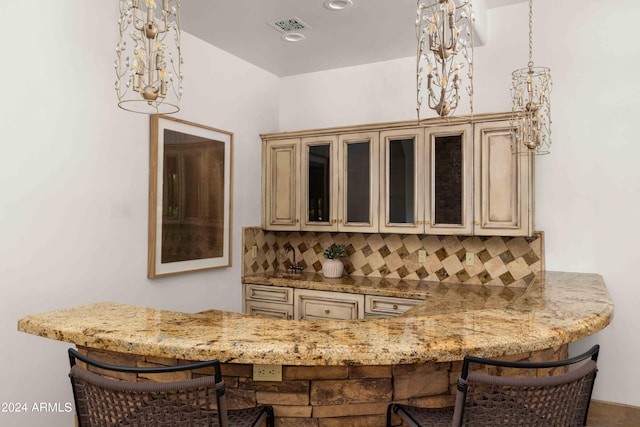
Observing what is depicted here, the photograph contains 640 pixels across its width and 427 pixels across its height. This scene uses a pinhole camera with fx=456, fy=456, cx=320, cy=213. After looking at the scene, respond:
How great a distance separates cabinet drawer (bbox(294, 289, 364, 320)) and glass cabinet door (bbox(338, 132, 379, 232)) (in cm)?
59

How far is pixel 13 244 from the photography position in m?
2.38

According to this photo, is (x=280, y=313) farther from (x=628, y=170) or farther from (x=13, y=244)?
(x=628, y=170)

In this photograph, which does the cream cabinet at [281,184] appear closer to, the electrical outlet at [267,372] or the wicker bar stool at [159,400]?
the electrical outlet at [267,372]

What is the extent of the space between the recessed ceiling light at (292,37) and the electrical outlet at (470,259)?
2.21m

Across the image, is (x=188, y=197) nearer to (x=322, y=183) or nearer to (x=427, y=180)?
(x=322, y=183)

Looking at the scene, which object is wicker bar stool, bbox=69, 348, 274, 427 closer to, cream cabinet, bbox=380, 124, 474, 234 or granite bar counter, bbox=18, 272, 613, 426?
granite bar counter, bbox=18, 272, 613, 426

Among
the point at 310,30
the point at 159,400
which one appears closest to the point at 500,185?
the point at 310,30

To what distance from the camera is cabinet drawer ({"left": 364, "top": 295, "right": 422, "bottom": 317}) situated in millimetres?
3453

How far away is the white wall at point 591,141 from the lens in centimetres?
320

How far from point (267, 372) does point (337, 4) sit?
252cm

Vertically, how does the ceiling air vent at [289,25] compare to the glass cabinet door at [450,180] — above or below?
above

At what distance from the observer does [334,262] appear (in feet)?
13.5

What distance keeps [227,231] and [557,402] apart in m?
3.01

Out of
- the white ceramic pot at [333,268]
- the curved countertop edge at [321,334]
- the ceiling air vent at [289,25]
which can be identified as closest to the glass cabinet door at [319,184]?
the white ceramic pot at [333,268]
